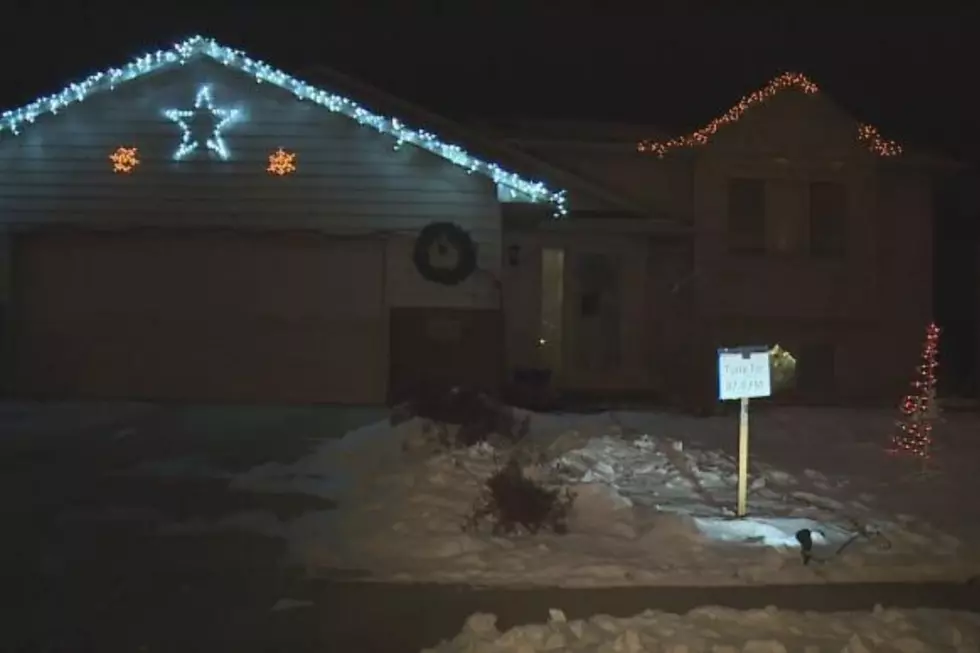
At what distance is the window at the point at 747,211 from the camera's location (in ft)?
74.5

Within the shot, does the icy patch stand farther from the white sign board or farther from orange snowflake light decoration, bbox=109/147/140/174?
orange snowflake light decoration, bbox=109/147/140/174

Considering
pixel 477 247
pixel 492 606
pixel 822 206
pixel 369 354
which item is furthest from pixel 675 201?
pixel 492 606

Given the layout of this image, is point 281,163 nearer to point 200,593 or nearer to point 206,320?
point 206,320

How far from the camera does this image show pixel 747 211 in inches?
896

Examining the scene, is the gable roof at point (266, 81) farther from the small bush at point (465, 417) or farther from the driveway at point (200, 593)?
the driveway at point (200, 593)

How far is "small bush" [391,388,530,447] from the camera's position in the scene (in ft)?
44.0

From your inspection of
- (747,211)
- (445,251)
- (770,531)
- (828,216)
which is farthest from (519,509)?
(828,216)

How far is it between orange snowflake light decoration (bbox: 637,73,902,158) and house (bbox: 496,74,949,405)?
0.02m

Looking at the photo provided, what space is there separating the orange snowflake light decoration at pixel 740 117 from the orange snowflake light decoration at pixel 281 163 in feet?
22.3

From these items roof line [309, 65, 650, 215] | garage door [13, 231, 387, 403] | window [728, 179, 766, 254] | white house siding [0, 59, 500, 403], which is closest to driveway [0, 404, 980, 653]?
garage door [13, 231, 387, 403]

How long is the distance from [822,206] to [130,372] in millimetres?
12385

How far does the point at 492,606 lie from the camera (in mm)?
7910

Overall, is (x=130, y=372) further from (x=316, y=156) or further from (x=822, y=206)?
(x=822, y=206)

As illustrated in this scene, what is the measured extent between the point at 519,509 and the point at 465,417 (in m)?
4.52
